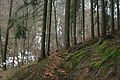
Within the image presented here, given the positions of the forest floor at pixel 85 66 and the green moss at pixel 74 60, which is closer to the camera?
the forest floor at pixel 85 66

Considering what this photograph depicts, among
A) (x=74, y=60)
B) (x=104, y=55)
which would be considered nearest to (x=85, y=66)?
(x=104, y=55)

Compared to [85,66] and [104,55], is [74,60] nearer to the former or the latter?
[85,66]

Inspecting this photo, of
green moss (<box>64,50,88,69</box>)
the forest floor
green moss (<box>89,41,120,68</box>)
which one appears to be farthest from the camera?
green moss (<box>64,50,88,69</box>)

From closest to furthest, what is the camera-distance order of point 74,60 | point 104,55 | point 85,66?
→ 1. point 104,55
2. point 85,66
3. point 74,60

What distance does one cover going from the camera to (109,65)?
8414 mm

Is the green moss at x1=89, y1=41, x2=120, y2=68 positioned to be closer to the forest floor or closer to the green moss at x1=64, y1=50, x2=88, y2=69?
the forest floor

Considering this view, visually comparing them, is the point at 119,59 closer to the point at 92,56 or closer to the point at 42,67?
the point at 92,56

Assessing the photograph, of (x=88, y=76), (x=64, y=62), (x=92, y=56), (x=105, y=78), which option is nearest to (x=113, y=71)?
(x=105, y=78)

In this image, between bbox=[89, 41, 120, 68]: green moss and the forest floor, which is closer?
the forest floor

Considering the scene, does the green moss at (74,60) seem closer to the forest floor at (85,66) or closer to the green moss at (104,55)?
the forest floor at (85,66)

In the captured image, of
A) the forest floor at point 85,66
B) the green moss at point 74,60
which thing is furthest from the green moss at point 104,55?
the green moss at point 74,60

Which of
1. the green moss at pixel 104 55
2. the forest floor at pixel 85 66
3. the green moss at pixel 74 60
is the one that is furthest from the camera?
the green moss at pixel 74 60

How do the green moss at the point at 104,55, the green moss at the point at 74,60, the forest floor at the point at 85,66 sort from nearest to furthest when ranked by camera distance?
1. the forest floor at the point at 85,66
2. the green moss at the point at 104,55
3. the green moss at the point at 74,60

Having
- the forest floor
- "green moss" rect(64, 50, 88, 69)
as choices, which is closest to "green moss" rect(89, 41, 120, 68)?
the forest floor
